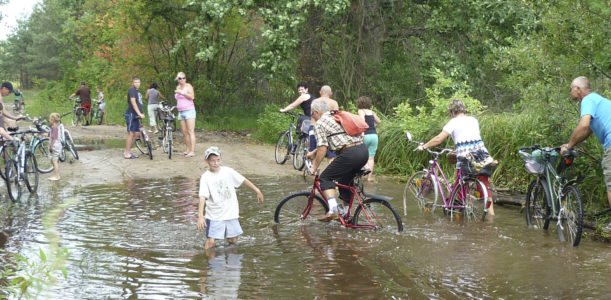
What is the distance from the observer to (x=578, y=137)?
767 centimetres

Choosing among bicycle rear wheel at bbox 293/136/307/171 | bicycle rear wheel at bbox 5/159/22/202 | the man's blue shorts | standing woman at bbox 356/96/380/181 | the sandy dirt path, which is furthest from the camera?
bicycle rear wheel at bbox 293/136/307/171

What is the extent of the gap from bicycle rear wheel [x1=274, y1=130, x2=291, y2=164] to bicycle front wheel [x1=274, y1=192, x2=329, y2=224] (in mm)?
6033

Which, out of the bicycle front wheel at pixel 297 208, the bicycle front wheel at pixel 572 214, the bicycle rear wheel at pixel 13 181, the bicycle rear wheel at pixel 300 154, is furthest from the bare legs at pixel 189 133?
the bicycle front wheel at pixel 572 214

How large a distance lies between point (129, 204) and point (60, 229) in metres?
1.94

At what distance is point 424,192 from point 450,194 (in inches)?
20.0

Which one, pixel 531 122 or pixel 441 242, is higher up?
pixel 531 122

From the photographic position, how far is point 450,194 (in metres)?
9.61

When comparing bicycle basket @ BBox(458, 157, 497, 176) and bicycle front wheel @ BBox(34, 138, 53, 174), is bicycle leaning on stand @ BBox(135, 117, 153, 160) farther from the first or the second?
bicycle basket @ BBox(458, 157, 497, 176)

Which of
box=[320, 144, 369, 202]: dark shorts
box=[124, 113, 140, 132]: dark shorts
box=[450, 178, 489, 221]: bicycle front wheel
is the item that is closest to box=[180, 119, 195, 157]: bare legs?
box=[124, 113, 140, 132]: dark shorts

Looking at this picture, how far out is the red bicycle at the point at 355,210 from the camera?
27.4 feet

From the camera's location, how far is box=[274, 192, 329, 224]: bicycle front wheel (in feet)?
29.1

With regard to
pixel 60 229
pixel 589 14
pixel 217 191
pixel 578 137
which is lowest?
pixel 60 229

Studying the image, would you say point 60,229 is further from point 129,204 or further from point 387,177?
point 387,177

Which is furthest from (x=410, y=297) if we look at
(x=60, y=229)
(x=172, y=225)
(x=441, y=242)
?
(x=60, y=229)
